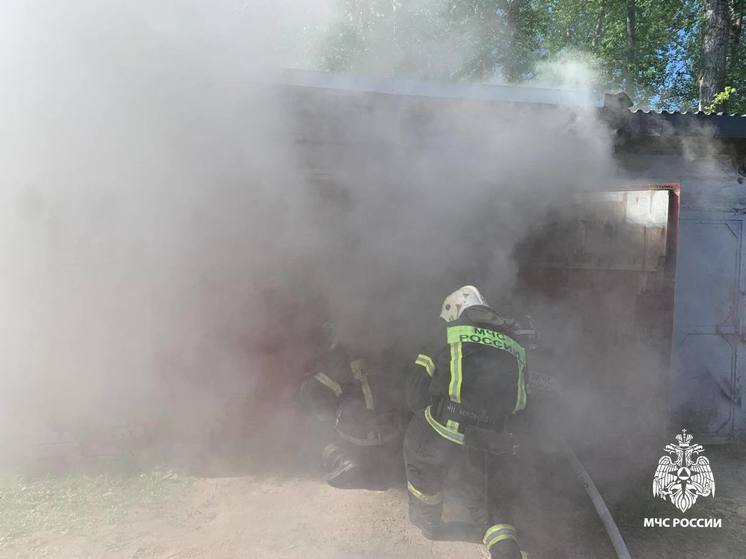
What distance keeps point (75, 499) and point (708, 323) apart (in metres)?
5.57

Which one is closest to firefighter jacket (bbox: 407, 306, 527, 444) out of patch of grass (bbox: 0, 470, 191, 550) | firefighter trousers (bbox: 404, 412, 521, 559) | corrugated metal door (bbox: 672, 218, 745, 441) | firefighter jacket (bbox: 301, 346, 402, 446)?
firefighter trousers (bbox: 404, 412, 521, 559)

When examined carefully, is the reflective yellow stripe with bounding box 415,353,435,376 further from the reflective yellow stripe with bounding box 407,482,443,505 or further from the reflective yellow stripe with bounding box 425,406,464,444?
the reflective yellow stripe with bounding box 407,482,443,505

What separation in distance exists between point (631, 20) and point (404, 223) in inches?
592

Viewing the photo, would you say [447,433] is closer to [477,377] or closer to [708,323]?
[477,377]

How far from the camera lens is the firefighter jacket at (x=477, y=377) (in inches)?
108

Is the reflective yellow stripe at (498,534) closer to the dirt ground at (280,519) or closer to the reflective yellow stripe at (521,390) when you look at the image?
the dirt ground at (280,519)

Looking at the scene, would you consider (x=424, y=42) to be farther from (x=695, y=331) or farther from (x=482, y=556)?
(x=482, y=556)

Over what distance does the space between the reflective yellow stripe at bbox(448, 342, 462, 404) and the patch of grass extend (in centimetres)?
206

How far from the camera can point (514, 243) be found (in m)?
4.11

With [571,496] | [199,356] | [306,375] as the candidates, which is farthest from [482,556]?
[199,356]

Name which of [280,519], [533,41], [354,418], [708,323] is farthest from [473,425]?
[533,41]

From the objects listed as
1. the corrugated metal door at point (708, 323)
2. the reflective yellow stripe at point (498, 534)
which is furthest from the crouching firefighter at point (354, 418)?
the corrugated metal door at point (708, 323)

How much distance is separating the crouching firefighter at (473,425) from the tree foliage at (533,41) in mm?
3248

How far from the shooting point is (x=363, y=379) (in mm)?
3545
